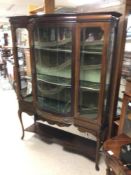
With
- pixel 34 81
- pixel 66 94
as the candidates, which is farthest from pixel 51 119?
pixel 34 81

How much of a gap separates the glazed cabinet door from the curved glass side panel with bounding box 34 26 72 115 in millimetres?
162

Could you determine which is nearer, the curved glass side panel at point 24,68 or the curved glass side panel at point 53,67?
the curved glass side panel at point 53,67

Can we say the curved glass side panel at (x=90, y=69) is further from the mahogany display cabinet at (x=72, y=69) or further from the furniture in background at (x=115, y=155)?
the furniture in background at (x=115, y=155)

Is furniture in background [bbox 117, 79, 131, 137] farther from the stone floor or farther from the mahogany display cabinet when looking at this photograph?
the stone floor

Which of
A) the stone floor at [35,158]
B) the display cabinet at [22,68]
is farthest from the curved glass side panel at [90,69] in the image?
the display cabinet at [22,68]

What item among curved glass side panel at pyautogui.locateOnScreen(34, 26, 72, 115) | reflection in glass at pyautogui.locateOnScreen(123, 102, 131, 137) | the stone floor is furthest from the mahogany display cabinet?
reflection in glass at pyautogui.locateOnScreen(123, 102, 131, 137)

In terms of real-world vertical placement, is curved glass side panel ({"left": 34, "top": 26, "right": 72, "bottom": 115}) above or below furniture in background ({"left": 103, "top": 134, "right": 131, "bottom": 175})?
above

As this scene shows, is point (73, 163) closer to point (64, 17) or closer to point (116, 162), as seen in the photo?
point (116, 162)

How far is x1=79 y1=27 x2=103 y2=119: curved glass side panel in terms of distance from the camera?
1727 millimetres

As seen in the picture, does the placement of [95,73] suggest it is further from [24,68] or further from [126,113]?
[24,68]

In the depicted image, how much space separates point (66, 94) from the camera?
209cm

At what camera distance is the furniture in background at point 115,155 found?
4.36 feet

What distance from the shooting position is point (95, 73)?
74.6 inches

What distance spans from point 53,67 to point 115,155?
1202mm
